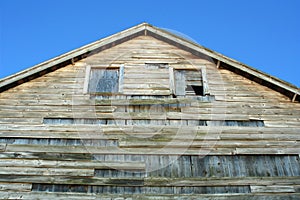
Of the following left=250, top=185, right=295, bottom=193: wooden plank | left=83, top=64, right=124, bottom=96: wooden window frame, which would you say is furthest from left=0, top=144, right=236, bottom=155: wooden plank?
left=83, top=64, right=124, bottom=96: wooden window frame

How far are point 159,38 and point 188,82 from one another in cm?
210

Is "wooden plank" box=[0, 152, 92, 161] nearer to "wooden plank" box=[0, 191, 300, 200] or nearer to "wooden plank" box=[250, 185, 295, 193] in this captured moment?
"wooden plank" box=[0, 191, 300, 200]

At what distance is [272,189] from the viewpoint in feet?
25.1

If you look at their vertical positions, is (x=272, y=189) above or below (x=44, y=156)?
below

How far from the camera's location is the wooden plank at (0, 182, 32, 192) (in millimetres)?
7324

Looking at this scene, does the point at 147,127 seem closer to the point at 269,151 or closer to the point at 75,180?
the point at 75,180

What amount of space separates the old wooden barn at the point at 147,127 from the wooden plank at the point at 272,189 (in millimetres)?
23

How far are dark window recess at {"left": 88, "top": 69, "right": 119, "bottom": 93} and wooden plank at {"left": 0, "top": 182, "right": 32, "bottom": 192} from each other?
3041mm

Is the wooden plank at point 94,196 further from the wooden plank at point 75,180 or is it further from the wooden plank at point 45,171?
the wooden plank at point 45,171

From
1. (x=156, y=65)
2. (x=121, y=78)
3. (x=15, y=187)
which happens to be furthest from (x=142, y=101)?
(x=15, y=187)

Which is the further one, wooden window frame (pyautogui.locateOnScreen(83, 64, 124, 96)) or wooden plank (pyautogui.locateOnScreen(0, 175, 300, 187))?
wooden window frame (pyautogui.locateOnScreen(83, 64, 124, 96))

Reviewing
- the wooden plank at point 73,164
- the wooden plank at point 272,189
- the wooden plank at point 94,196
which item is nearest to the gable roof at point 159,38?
the wooden plank at point 73,164

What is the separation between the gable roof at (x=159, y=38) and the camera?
9466 mm

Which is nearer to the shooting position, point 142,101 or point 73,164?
point 73,164
